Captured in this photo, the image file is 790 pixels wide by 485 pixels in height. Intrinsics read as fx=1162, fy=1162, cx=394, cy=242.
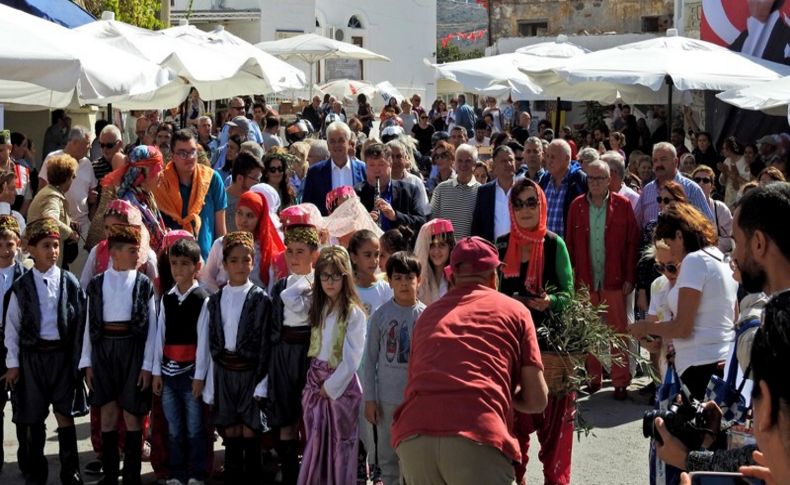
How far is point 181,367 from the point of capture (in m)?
6.99

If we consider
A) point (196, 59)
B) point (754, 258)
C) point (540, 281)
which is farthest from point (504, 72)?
point (754, 258)

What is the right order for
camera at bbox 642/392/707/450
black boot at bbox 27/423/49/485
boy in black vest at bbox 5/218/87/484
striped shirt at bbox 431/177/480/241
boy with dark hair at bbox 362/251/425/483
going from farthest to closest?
striped shirt at bbox 431/177/480/241
black boot at bbox 27/423/49/485
boy in black vest at bbox 5/218/87/484
boy with dark hair at bbox 362/251/425/483
camera at bbox 642/392/707/450

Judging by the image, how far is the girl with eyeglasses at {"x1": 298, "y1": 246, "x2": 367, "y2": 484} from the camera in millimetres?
6516

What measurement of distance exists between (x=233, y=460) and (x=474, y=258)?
257 centimetres

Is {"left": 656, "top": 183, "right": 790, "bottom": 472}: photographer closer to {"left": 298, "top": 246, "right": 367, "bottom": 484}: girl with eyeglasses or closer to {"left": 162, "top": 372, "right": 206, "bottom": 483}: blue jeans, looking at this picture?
{"left": 298, "top": 246, "right": 367, "bottom": 484}: girl with eyeglasses

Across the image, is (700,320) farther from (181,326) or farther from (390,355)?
(181,326)

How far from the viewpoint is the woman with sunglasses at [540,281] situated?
6746mm

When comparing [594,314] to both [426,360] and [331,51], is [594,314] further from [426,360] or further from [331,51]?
[331,51]

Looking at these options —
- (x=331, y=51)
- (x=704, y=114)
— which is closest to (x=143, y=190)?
(x=704, y=114)

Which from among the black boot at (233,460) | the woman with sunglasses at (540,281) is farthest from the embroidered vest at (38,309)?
the woman with sunglasses at (540,281)

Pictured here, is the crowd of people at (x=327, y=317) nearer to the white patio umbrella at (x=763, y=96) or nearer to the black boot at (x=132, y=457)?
the black boot at (x=132, y=457)

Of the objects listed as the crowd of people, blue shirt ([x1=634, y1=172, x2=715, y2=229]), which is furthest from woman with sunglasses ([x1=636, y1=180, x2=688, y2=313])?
blue shirt ([x1=634, y1=172, x2=715, y2=229])

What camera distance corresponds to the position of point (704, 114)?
21578 millimetres

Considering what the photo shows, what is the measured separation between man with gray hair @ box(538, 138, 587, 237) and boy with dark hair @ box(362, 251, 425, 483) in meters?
3.69
